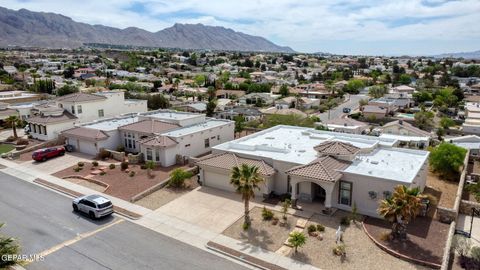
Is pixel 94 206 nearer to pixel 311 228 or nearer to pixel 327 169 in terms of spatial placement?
pixel 311 228

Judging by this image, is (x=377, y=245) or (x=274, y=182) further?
(x=274, y=182)

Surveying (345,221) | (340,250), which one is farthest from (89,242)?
(345,221)

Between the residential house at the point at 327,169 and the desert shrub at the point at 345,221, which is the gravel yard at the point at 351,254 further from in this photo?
the residential house at the point at 327,169

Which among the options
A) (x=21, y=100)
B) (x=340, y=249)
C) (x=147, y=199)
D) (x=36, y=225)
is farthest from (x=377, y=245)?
(x=21, y=100)

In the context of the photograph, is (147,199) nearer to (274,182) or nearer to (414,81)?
(274,182)

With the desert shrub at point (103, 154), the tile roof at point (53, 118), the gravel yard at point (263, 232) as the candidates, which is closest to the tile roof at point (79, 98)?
the tile roof at point (53, 118)

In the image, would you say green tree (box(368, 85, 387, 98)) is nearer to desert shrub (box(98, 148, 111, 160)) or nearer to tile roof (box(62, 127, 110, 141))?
tile roof (box(62, 127, 110, 141))
